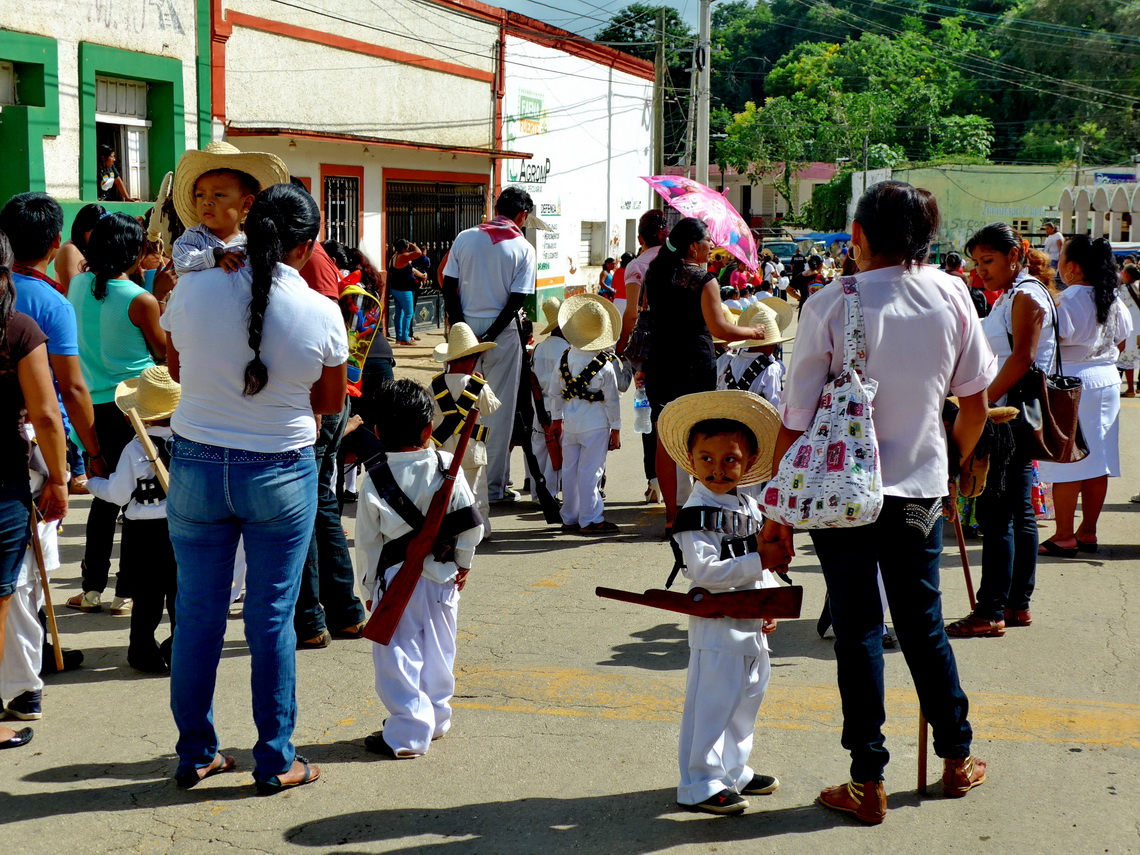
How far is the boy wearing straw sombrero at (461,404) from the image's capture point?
5901 millimetres

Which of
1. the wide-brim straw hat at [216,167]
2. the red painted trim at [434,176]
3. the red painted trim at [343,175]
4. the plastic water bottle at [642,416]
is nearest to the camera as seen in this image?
the wide-brim straw hat at [216,167]

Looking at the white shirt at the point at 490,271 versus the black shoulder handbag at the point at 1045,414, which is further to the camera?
the white shirt at the point at 490,271

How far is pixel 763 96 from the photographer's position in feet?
325

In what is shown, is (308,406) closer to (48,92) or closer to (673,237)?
(673,237)

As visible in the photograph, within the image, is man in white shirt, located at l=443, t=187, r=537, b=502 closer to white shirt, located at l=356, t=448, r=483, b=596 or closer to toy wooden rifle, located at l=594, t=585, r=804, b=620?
white shirt, located at l=356, t=448, r=483, b=596

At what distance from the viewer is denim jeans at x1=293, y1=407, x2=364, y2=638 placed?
5.30 meters

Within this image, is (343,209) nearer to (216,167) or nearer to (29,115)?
(29,115)

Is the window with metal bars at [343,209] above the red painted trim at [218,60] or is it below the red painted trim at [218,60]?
below

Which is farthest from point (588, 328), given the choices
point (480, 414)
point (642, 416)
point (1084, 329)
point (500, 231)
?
point (1084, 329)

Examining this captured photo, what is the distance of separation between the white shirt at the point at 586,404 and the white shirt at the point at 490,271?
0.54 meters

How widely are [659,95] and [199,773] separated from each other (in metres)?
31.3

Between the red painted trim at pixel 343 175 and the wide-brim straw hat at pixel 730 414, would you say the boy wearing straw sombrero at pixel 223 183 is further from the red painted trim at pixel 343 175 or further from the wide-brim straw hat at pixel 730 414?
the red painted trim at pixel 343 175

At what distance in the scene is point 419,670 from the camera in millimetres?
4277

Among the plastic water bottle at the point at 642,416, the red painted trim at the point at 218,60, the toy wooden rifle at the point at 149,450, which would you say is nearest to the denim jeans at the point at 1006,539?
the plastic water bottle at the point at 642,416
